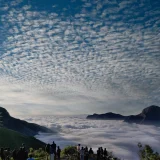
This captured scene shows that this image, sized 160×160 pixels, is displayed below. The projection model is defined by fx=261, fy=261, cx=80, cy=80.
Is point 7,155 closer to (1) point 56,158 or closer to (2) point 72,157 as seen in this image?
(1) point 56,158

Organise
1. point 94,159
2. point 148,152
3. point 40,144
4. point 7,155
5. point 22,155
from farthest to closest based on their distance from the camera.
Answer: point 40,144 → point 148,152 → point 94,159 → point 7,155 → point 22,155

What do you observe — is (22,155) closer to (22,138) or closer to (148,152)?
(148,152)

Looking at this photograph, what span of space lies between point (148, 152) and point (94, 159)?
74.4 feet

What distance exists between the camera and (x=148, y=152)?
189ft

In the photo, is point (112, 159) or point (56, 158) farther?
point (112, 159)

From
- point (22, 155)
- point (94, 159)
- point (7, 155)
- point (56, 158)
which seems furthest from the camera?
point (94, 159)

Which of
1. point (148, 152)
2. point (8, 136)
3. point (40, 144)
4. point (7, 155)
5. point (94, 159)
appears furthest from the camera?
point (40, 144)

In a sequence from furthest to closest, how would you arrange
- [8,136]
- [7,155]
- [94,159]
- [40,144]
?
[40,144]
[8,136]
[94,159]
[7,155]

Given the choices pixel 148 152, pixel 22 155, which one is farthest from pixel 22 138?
pixel 22 155

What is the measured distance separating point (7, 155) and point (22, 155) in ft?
27.8

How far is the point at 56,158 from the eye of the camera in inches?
1439

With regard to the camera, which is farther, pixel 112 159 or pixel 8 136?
pixel 8 136

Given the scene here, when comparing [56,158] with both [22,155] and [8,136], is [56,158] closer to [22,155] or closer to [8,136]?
[22,155]

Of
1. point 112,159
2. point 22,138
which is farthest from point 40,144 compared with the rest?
point 112,159
